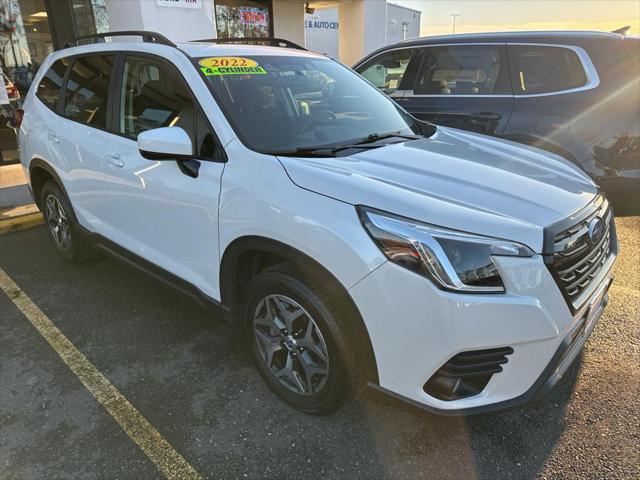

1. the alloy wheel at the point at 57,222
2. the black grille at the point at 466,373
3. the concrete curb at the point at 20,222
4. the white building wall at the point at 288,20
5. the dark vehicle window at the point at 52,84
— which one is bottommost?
the concrete curb at the point at 20,222

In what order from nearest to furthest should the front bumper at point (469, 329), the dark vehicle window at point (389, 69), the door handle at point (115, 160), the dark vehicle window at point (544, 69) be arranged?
the front bumper at point (469, 329)
the door handle at point (115, 160)
the dark vehicle window at point (544, 69)
the dark vehicle window at point (389, 69)

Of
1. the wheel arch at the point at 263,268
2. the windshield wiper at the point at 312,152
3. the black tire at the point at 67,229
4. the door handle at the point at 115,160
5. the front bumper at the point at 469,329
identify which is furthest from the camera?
the black tire at the point at 67,229

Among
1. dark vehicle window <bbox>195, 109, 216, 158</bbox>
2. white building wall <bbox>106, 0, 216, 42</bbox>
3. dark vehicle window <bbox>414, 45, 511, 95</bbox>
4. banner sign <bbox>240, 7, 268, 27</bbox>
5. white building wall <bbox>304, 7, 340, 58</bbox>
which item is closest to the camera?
dark vehicle window <bbox>195, 109, 216, 158</bbox>

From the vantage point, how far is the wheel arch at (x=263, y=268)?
201cm

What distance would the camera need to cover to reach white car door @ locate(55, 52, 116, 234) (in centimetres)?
334

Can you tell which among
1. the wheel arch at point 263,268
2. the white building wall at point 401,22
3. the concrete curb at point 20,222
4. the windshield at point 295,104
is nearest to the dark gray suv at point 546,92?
the windshield at point 295,104

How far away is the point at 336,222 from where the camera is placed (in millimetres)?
1983

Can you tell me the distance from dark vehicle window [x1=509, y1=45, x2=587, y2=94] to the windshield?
163 centimetres

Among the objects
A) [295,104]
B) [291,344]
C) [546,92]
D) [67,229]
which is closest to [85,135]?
[67,229]

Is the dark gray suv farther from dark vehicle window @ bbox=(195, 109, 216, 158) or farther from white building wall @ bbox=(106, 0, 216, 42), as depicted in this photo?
white building wall @ bbox=(106, 0, 216, 42)

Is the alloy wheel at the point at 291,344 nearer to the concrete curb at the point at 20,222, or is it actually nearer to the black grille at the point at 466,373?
the black grille at the point at 466,373

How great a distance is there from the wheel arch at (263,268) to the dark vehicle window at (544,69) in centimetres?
313

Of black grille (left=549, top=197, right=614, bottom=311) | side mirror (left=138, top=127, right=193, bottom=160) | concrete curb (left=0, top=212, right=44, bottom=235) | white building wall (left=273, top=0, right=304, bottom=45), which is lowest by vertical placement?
concrete curb (left=0, top=212, right=44, bottom=235)

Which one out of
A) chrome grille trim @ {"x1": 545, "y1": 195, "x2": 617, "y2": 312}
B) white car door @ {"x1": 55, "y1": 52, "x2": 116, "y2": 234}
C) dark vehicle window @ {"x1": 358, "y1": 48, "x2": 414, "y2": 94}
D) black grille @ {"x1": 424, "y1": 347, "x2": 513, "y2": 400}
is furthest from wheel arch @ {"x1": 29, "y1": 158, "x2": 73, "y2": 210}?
chrome grille trim @ {"x1": 545, "y1": 195, "x2": 617, "y2": 312}
